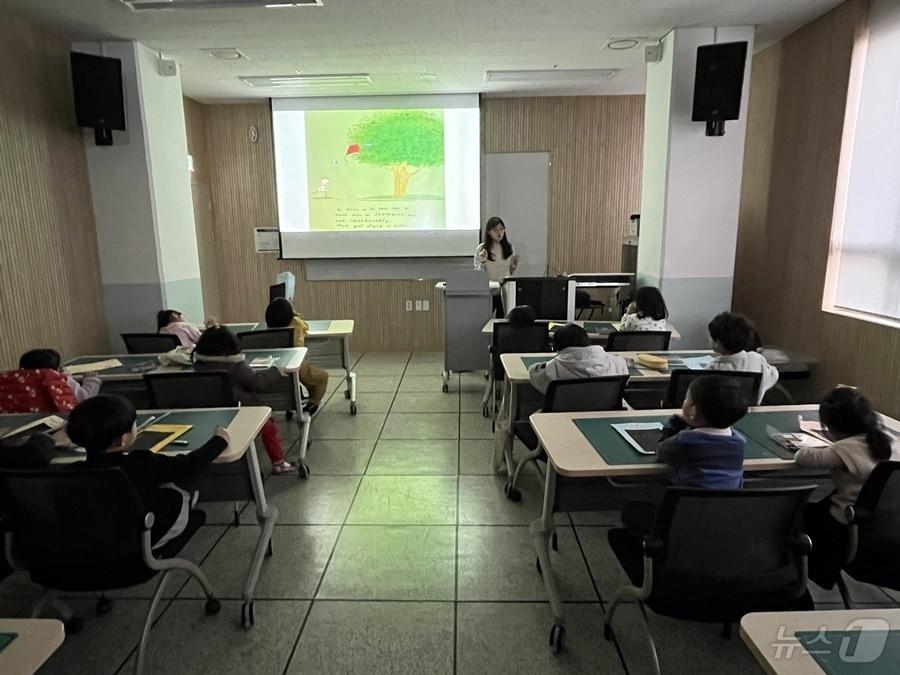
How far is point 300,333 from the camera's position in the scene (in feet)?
14.5

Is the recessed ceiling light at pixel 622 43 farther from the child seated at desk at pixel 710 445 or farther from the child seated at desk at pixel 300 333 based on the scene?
the child seated at desk at pixel 710 445

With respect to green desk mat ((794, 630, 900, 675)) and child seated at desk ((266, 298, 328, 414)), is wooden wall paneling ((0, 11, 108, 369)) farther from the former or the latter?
green desk mat ((794, 630, 900, 675))

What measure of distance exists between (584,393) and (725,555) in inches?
45.2

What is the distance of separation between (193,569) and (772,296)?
5227 mm

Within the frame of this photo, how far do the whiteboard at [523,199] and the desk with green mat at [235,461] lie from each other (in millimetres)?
5105

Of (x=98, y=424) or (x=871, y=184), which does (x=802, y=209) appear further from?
(x=98, y=424)

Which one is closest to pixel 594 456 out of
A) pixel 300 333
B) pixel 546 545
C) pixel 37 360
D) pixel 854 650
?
pixel 546 545

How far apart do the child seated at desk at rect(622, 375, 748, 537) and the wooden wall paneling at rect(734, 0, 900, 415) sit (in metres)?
2.66

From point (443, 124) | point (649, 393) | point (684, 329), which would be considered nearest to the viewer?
point (649, 393)

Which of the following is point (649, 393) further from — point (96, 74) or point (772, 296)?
point (96, 74)

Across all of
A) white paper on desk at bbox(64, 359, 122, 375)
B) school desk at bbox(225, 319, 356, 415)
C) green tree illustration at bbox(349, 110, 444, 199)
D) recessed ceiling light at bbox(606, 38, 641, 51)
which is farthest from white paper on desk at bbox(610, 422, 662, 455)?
green tree illustration at bbox(349, 110, 444, 199)

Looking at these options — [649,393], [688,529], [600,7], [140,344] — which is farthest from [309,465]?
[600,7]

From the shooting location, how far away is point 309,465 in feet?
12.6

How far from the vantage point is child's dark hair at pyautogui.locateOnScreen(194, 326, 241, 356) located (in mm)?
3244
